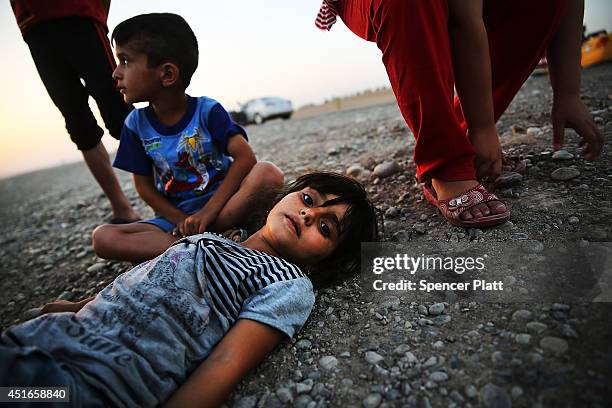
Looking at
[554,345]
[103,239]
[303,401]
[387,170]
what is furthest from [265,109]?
[554,345]

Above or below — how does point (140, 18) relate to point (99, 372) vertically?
above

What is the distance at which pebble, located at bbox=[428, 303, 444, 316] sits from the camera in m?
1.67

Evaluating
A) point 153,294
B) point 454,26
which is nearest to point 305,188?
point 153,294

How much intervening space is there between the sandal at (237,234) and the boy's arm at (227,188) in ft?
0.49

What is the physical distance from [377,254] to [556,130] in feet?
4.81

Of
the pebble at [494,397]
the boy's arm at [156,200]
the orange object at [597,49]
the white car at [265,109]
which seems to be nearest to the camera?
the pebble at [494,397]

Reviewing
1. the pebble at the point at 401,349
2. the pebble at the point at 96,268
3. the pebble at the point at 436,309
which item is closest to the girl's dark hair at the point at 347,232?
the pebble at the point at 436,309

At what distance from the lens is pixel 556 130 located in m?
2.42

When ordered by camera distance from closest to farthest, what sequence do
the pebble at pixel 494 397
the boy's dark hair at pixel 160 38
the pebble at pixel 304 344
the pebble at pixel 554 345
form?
the pebble at pixel 494 397, the pebble at pixel 554 345, the pebble at pixel 304 344, the boy's dark hair at pixel 160 38

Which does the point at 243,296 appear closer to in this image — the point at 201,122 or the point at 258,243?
the point at 258,243

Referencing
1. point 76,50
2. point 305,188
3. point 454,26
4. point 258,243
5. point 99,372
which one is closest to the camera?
point 99,372

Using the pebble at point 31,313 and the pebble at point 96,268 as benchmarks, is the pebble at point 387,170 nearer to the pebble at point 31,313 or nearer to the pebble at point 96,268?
the pebble at point 96,268

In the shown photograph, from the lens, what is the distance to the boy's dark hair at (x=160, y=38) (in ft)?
8.14

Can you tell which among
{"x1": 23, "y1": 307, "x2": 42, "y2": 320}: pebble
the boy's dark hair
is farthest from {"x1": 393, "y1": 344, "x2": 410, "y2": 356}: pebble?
{"x1": 23, "y1": 307, "x2": 42, "y2": 320}: pebble
